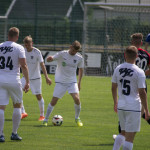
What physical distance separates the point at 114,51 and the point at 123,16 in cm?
199

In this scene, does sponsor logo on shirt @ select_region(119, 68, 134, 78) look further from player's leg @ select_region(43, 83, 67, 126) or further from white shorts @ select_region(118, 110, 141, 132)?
player's leg @ select_region(43, 83, 67, 126)

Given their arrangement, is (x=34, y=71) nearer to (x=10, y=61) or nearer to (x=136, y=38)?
(x=10, y=61)

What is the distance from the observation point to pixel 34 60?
37.8ft

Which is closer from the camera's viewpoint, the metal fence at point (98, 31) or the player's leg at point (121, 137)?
the player's leg at point (121, 137)

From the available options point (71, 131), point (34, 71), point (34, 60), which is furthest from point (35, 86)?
point (71, 131)

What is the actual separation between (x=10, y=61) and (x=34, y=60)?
3388 millimetres

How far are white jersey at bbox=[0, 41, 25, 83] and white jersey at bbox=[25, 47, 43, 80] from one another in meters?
3.12

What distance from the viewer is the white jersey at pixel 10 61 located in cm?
810

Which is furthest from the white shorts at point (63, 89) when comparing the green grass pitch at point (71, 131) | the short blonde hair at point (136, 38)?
the short blonde hair at point (136, 38)

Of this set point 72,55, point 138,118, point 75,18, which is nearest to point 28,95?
point 72,55

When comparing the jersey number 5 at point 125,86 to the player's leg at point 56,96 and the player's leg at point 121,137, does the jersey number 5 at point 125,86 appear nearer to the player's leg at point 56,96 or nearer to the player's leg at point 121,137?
the player's leg at point 121,137

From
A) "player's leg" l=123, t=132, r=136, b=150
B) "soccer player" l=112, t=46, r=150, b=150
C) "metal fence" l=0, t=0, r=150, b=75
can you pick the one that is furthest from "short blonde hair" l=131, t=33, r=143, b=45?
"metal fence" l=0, t=0, r=150, b=75

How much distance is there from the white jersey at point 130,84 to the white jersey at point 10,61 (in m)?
2.14

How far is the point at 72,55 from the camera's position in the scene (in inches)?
421
